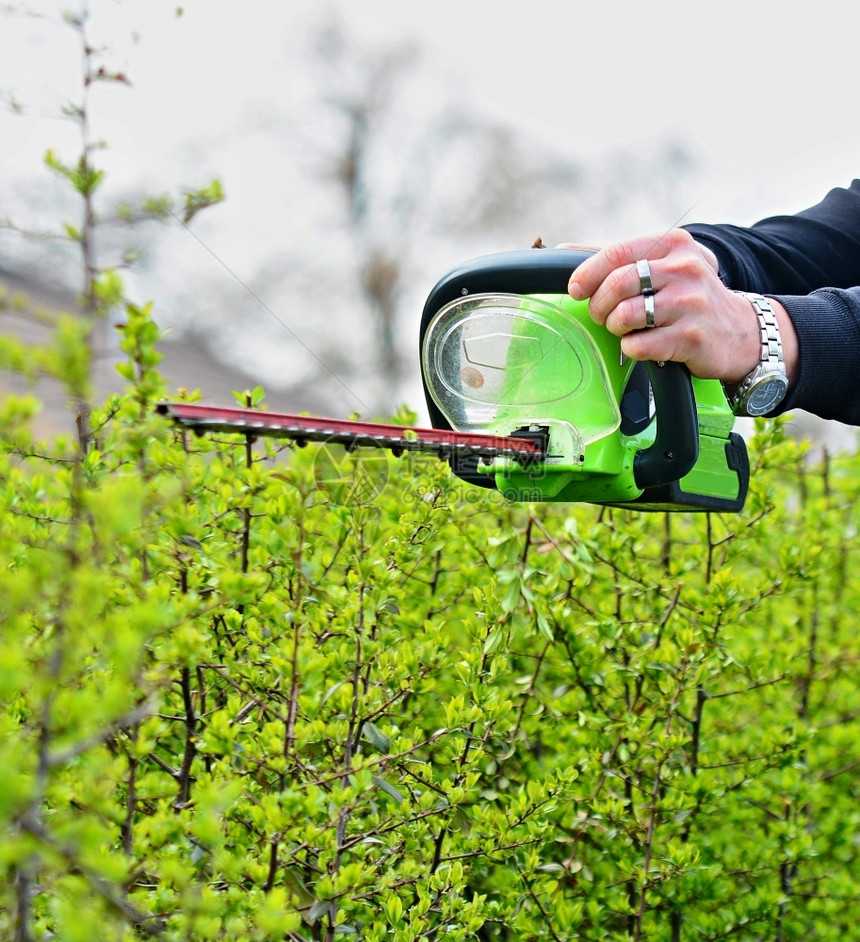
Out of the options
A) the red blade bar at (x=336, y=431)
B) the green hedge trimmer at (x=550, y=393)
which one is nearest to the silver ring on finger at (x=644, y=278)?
the green hedge trimmer at (x=550, y=393)

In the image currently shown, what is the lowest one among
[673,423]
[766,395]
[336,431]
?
[336,431]

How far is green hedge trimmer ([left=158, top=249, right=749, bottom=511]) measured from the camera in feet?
4.89

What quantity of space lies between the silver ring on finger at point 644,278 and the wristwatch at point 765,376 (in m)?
0.35

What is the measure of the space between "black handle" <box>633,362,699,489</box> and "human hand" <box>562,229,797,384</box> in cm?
4

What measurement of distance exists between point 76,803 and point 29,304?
0.49m

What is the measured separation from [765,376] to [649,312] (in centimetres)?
36

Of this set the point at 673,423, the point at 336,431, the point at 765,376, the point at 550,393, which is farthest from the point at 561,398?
the point at 336,431

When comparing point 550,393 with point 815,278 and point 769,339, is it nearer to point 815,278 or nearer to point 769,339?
point 769,339

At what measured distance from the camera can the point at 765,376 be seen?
64.6 inches

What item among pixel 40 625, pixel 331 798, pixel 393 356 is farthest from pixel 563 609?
pixel 393 356

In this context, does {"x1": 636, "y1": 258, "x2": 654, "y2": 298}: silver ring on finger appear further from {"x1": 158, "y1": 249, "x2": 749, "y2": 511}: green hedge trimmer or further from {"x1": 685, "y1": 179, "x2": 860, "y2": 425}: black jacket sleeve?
{"x1": 685, "y1": 179, "x2": 860, "y2": 425}: black jacket sleeve

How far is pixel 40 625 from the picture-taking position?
1072 millimetres

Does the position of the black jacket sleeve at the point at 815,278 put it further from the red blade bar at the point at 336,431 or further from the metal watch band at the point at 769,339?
the red blade bar at the point at 336,431

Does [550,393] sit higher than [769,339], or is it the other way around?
[769,339]
